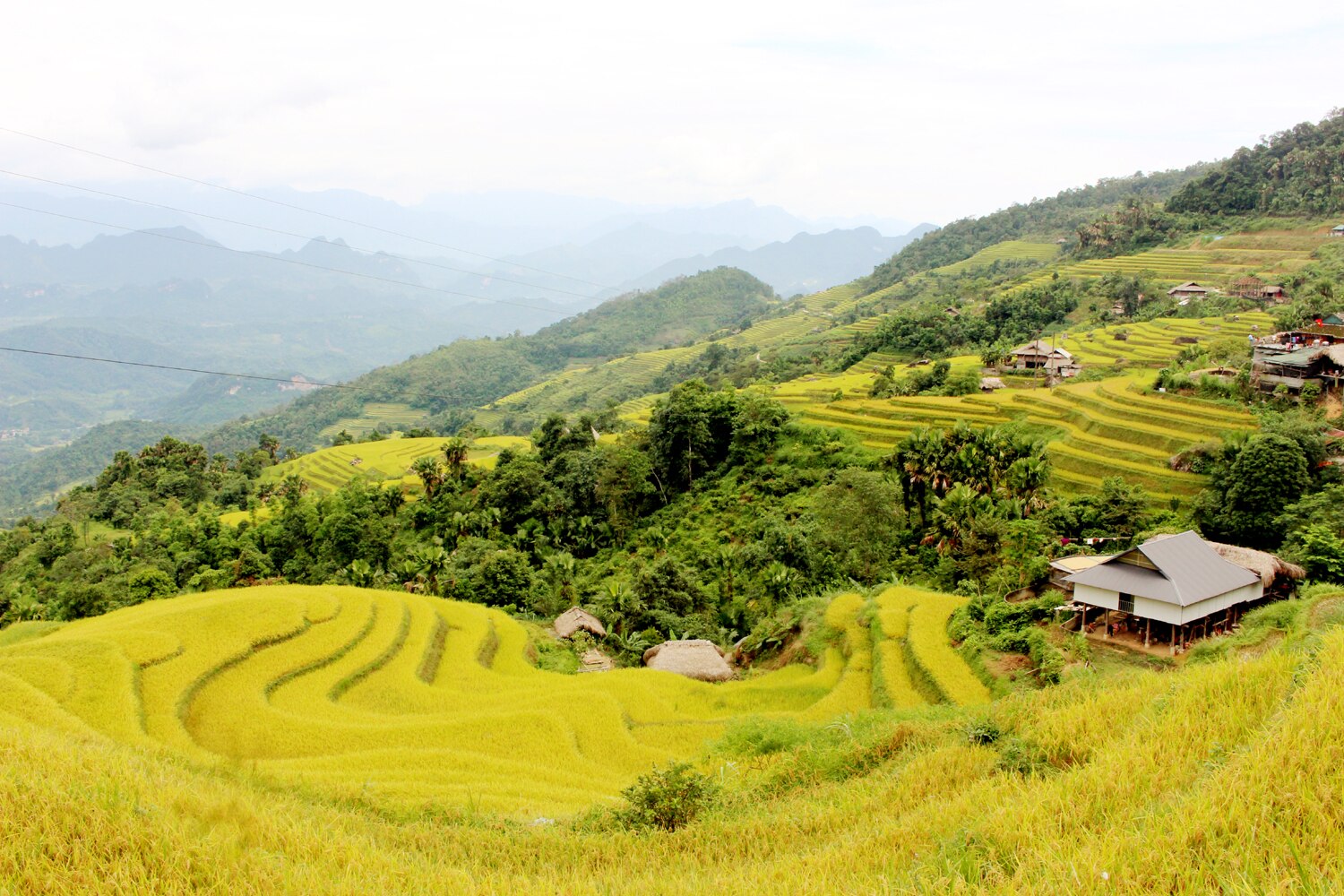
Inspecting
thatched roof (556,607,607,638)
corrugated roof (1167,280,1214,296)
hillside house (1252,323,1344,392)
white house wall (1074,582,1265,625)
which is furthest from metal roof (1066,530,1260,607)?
corrugated roof (1167,280,1214,296)

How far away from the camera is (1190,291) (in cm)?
4862

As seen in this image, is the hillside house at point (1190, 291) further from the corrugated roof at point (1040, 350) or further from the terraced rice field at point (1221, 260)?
the corrugated roof at point (1040, 350)

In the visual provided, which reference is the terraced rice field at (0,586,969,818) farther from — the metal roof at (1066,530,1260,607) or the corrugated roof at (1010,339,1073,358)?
the corrugated roof at (1010,339,1073,358)

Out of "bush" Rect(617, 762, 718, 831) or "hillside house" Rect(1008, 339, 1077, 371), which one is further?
"hillside house" Rect(1008, 339, 1077, 371)

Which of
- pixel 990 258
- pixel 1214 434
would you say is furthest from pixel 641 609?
pixel 990 258

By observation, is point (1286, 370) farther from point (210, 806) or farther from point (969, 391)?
point (210, 806)

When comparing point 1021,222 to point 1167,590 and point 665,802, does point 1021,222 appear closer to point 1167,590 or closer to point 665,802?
point 1167,590

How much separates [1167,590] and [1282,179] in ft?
213

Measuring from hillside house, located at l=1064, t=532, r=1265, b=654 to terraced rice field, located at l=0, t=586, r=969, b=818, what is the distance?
126 inches

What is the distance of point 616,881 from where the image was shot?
17.4 ft

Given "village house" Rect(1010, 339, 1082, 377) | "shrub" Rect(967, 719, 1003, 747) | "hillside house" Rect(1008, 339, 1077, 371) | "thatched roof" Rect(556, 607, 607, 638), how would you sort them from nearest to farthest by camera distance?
"shrub" Rect(967, 719, 1003, 747), "thatched roof" Rect(556, 607, 607, 638), "village house" Rect(1010, 339, 1082, 377), "hillside house" Rect(1008, 339, 1077, 371)

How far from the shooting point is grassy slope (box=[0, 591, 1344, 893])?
390cm

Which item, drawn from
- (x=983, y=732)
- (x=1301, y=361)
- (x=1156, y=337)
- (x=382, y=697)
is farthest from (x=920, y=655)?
(x=1156, y=337)

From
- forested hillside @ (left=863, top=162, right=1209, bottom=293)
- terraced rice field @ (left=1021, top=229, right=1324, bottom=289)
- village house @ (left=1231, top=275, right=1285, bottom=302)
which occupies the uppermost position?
forested hillside @ (left=863, top=162, right=1209, bottom=293)
